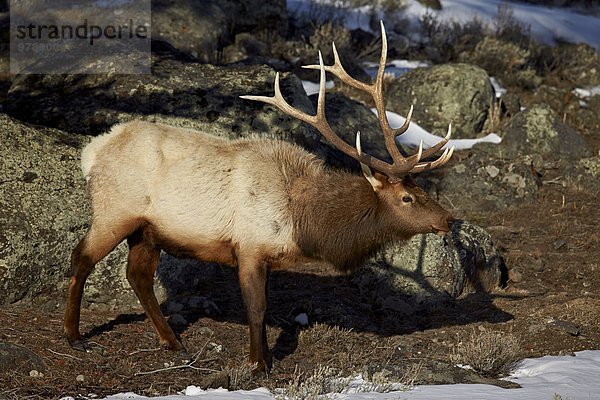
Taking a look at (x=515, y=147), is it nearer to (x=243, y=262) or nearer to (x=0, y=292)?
(x=243, y=262)

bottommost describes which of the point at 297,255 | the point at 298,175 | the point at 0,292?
the point at 0,292

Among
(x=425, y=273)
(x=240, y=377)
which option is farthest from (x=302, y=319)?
(x=240, y=377)

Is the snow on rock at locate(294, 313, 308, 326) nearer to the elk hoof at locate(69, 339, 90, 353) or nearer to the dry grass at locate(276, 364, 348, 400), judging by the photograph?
the dry grass at locate(276, 364, 348, 400)

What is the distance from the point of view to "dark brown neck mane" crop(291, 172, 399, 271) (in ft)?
20.6

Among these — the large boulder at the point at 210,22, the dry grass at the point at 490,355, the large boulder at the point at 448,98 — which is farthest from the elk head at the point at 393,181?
the large boulder at the point at 210,22

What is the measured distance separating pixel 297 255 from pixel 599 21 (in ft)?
65.5

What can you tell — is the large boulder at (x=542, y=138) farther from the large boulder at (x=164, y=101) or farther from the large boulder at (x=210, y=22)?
the large boulder at (x=210, y=22)

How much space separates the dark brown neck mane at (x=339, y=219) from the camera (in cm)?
629

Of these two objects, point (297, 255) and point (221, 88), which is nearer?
point (297, 255)

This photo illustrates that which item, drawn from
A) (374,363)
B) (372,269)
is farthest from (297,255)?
(372,269)

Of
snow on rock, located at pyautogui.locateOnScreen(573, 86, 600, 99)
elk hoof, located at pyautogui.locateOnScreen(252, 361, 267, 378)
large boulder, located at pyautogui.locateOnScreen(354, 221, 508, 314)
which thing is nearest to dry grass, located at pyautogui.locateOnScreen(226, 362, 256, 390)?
elk hoof, located at pyautogui.locateOnScreen(252, 361, 267, 378)

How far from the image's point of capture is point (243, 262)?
6129 mm

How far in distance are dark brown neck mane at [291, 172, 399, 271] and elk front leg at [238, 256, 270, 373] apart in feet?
1.23

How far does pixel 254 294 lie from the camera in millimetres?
6102
